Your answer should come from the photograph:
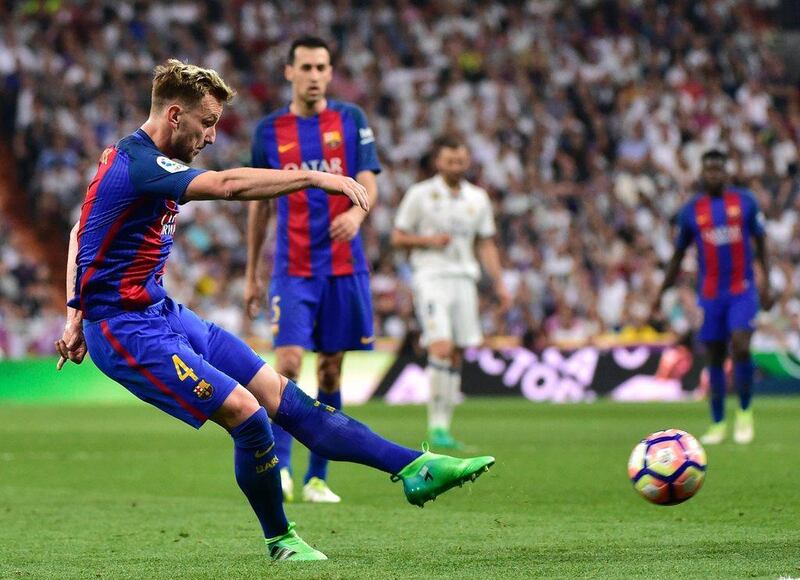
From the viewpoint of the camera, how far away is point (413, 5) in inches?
1058

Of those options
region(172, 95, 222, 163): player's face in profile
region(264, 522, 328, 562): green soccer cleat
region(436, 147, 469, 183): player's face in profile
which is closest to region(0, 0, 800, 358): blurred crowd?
region(436, 147, 469, 183): player's face in profile

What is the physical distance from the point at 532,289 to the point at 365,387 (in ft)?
11.6

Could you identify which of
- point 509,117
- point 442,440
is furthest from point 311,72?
point 509,117

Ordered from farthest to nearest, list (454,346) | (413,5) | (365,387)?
(413,5) < (365,387) < (454,346)

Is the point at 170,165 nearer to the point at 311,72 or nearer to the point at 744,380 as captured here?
the point at 311,72

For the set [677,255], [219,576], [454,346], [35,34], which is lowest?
[219,576]

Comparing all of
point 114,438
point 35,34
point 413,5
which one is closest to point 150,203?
point 114,438

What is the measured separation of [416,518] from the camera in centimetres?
745

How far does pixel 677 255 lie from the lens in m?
13.3

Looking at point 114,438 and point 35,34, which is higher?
point 35,34

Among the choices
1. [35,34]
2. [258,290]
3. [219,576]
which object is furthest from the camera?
[35,34]

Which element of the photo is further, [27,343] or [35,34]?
[35,34]

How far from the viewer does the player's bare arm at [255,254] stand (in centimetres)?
862

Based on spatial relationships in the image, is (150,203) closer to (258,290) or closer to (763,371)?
(258,290)
